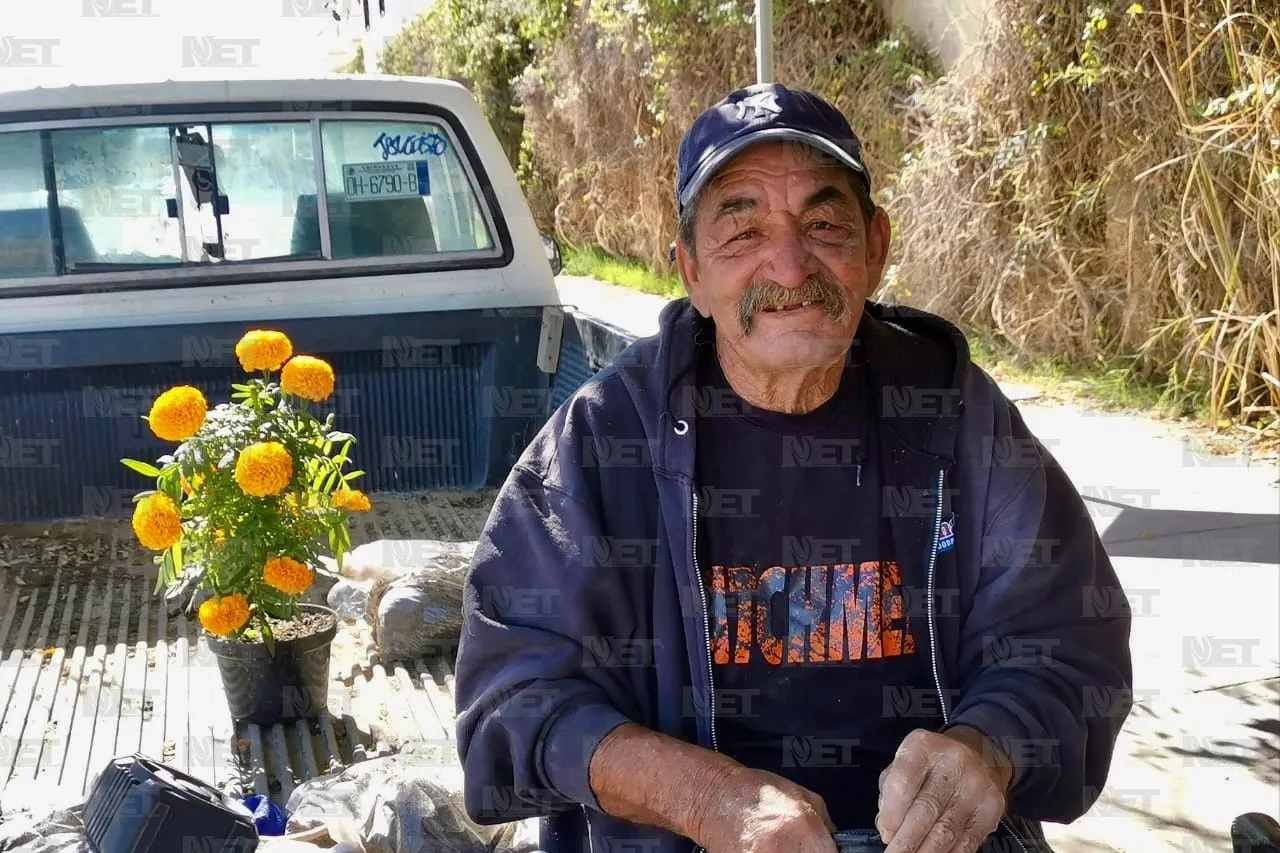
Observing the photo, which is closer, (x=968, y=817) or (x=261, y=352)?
(x=968, y=817)

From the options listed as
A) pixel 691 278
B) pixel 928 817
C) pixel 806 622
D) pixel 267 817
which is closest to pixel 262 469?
pixel 267 817

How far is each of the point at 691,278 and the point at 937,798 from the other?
945mm

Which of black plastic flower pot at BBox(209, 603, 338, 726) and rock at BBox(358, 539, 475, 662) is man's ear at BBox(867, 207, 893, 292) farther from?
black plastic flower pot at BBox(209, 603, 338, 726)

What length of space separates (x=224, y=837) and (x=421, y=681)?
5.68ft

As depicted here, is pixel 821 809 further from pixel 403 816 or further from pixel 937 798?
pixel 403 816

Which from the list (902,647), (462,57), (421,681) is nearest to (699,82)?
(462,57)

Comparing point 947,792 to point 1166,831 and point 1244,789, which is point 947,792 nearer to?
point 1166,831

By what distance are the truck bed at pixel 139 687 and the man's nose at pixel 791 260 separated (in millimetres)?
1482

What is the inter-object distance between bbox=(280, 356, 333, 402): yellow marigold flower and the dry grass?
17.4 feet

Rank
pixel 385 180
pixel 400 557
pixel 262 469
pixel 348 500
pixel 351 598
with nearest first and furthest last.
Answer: pixel 262 469 → pixel 348 500 → pixel 400 557 → pixel 351 598 → pixel 385 180

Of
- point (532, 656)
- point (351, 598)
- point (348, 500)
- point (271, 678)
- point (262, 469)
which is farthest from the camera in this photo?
point (351, 598)

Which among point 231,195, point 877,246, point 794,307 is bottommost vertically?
point 794,307

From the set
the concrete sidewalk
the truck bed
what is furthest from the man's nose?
the truck bed

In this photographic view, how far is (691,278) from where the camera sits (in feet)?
7.55
